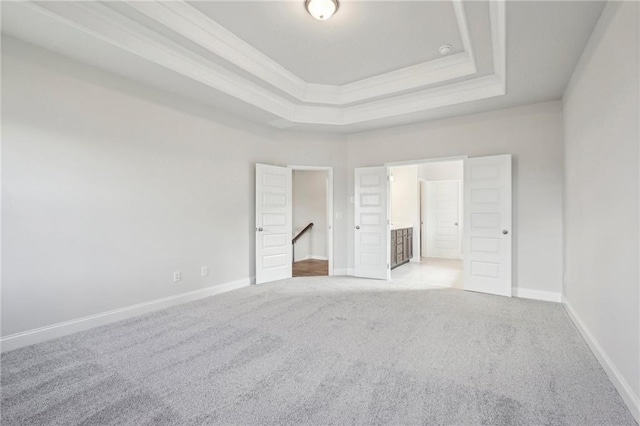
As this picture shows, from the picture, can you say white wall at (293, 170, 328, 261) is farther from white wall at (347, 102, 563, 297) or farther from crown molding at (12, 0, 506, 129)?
white wall at (347, 102, 563, 297)

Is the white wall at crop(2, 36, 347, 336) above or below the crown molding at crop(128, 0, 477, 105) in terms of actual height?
below

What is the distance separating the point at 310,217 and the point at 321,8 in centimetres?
552

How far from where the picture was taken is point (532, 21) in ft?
7.53

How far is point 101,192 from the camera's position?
3043 millimetres

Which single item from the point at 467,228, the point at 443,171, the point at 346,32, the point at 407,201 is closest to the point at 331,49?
the point at 346,32

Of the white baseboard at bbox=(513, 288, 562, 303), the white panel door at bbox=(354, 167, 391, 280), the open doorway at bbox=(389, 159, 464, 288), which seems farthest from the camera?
the open doorway at bbox=(389, 159, 464, 288)

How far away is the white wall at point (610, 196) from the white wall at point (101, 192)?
4.15 meters

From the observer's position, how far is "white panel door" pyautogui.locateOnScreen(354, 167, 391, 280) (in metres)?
5.12

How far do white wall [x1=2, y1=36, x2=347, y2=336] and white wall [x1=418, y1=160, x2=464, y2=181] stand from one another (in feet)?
17.5

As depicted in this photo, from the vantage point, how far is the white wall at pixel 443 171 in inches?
305

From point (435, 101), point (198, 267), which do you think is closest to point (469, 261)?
point (435, 101)

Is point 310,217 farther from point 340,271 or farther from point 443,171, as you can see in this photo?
point 443,171

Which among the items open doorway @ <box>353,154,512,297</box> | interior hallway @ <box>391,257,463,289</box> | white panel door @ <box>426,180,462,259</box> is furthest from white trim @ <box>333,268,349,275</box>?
white panel door @ <box>426,180,462,259</box>

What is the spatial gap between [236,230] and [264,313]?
1.61m
